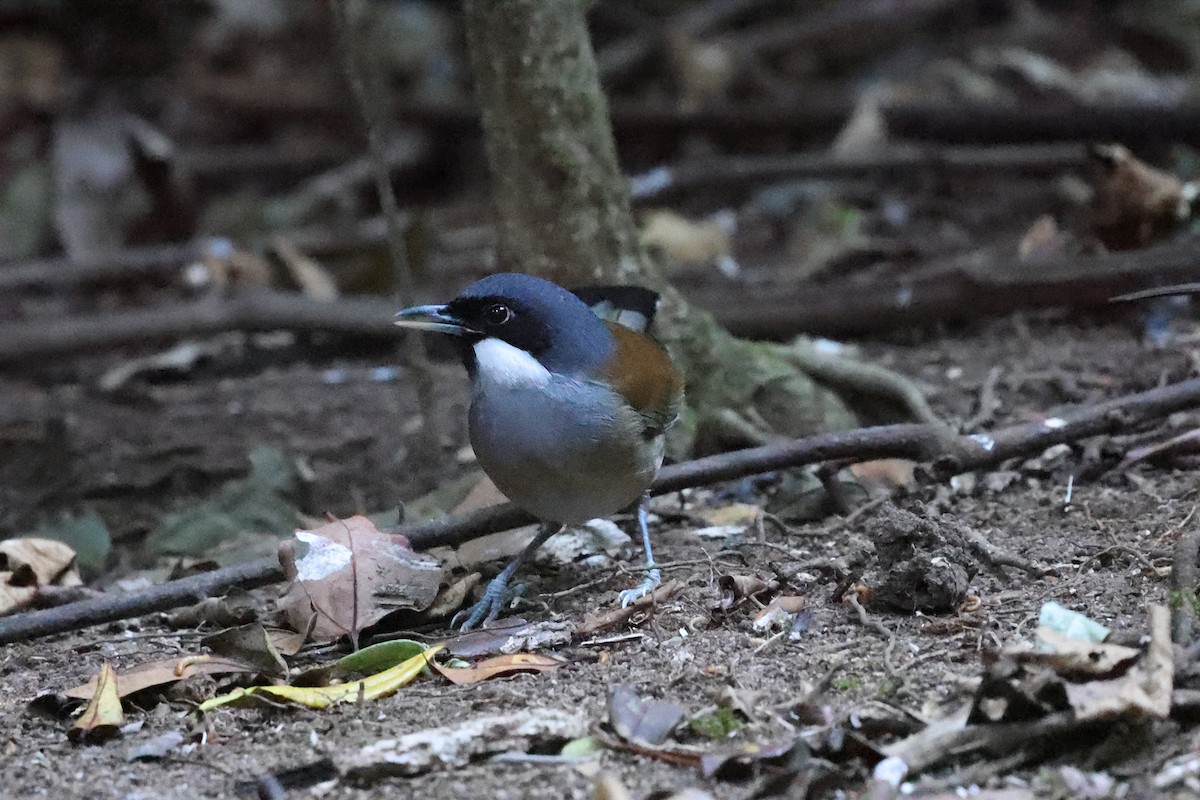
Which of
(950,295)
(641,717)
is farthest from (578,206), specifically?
(641,717)

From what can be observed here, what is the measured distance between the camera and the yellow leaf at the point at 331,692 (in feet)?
10.9

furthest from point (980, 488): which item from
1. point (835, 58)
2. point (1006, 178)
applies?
point (835, 58)

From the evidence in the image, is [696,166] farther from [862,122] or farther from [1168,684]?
[1168,684]

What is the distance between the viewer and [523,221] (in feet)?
17.6

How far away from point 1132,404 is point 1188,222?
2632 mm

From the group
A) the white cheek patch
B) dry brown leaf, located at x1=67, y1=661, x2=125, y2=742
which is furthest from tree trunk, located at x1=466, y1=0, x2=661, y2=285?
dry brown leaf, located at x1=67, y1=661, x2=125, y2=742

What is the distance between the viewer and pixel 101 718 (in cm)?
328

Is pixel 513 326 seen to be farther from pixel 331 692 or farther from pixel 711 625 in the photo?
pixel 331 692

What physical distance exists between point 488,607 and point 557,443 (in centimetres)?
55

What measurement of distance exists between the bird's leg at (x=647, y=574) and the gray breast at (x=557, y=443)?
0.29 m

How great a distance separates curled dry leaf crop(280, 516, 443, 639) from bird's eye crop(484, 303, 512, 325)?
2.43 feet

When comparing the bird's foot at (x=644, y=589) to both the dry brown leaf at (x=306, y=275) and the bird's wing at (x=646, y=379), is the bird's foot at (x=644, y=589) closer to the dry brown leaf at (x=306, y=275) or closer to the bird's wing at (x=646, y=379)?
the bird's wing at (x=646, y=379)

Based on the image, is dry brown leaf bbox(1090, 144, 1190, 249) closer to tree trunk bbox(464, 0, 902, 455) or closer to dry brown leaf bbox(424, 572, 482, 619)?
tree trunk bbox(464, 0, 902, 455)

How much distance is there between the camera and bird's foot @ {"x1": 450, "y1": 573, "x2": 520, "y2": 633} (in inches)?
156
